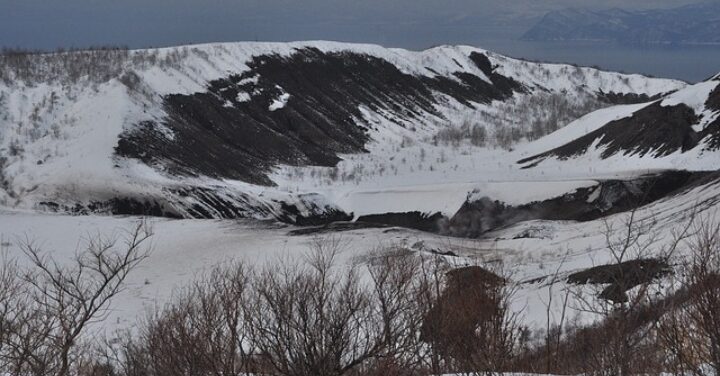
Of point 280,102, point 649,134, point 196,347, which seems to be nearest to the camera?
point 196,347

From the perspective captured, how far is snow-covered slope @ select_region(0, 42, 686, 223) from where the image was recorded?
3922 centimetres

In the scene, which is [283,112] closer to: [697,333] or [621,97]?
[697,333]

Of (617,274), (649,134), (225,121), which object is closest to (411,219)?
(649,134)

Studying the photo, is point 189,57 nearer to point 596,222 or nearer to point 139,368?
point 596,222

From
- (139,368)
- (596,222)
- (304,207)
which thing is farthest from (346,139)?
(139,368)

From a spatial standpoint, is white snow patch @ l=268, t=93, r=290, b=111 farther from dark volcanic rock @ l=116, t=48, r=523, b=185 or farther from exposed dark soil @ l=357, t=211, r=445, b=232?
exposed dark soil @ l=357, t=211, r=445, b=232

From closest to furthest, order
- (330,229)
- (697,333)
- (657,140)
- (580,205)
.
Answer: (697,333) < (330,229) < (580,205) < (657,140)

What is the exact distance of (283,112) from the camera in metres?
66.6

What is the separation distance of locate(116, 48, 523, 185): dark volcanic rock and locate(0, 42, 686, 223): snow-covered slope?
7.3 inches

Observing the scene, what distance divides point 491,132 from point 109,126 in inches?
1690

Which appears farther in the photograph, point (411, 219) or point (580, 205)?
point (411, 219)

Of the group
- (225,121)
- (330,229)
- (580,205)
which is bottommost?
(330,229)

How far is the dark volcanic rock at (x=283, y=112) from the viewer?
154 ft

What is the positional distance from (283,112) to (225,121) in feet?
30.8
